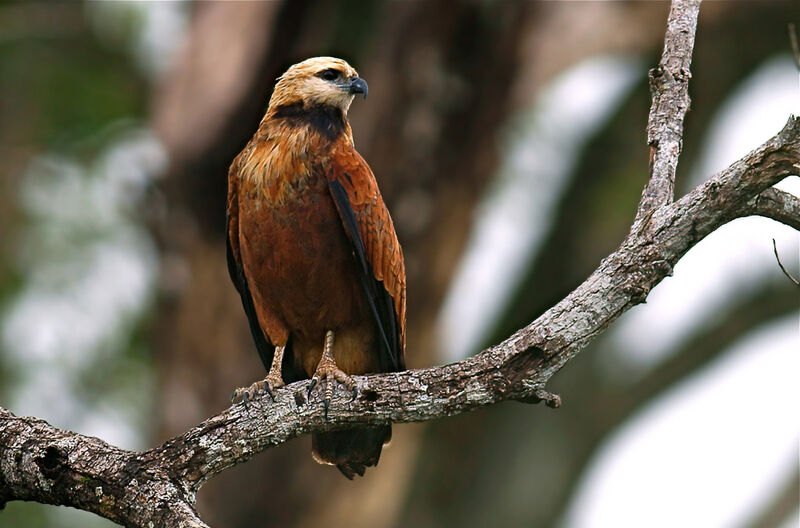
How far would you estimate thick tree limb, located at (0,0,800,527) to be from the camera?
4090 mm

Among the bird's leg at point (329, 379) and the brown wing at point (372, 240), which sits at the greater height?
the brown wing at point (372, 240)

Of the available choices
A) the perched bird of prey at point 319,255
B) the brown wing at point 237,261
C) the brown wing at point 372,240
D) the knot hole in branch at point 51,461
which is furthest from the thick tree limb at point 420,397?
the brown wing at point 237,261

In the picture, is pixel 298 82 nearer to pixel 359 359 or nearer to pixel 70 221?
pixel 359 359

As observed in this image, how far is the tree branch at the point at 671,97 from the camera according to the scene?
4.60 m

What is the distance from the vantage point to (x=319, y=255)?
Result: 222 inches

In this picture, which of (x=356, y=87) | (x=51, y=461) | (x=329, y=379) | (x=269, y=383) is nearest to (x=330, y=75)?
(x=356, y=87)

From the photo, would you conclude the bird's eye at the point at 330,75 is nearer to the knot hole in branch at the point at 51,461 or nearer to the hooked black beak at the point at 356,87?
the hooked black beak at the point at 356,87

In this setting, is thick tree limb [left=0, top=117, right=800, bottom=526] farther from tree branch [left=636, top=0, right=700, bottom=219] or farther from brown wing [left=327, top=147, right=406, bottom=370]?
brown wing [left=327, top=147, right=406, bottom=370]

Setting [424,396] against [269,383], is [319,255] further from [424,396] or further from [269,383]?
[424,396]

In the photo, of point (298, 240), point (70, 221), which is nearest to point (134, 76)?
point (70, 221)

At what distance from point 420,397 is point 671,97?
6.20 feet

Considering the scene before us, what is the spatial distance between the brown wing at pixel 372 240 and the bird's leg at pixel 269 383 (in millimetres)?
664

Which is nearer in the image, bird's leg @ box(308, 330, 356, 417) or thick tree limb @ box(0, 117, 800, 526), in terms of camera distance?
thick tree limb @ box(0, 117, 800, 526)

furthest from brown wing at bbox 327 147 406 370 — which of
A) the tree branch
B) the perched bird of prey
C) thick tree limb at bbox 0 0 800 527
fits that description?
the tree branch
